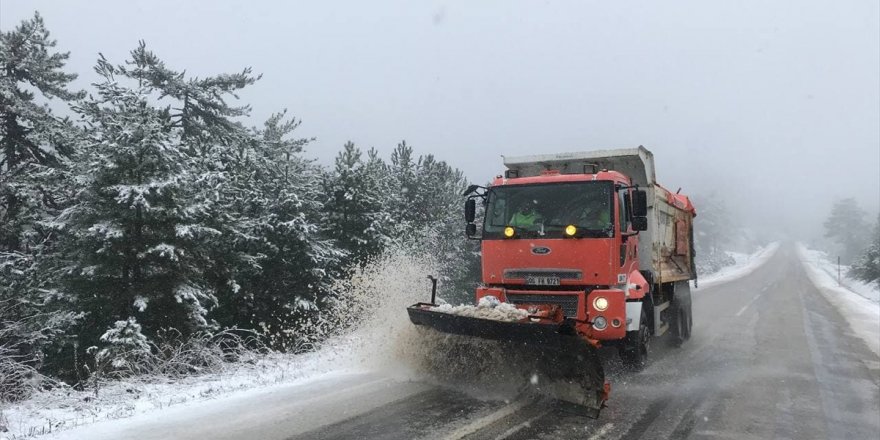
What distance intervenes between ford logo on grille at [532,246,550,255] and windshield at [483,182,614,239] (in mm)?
169

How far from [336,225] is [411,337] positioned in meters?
8.64

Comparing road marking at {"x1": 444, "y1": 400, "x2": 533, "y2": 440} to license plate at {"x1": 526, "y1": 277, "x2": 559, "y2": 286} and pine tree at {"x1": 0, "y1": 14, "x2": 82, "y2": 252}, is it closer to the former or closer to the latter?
license plate at {"x1": 526, "y1": 277, "x2": 559, "y2": 286}

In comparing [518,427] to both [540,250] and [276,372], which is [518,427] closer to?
[540,250]

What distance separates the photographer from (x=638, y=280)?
25.2ft

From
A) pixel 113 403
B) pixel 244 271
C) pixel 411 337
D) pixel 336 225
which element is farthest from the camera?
pixel 336 225

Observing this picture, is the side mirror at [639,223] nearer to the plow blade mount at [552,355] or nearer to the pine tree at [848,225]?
the plow blade mount at [552,355]

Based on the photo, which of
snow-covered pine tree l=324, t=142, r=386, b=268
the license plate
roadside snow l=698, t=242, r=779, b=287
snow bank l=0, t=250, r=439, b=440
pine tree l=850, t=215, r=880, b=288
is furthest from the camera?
roadside snow l=698, t=242, r=779, b=287

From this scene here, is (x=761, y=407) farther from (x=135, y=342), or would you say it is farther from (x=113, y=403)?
(x=135, y=342)

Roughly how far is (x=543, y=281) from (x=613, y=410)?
1913mm

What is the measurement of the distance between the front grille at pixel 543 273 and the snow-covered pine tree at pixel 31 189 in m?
8.46

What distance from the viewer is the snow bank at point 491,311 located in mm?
6209

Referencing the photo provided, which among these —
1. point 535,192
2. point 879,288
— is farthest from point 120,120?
point 879,288

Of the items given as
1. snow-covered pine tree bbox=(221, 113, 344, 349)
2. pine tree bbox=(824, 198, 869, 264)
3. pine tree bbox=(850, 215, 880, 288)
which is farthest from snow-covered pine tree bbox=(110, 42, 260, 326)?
pine tree bbox=(824, 198, 869, 264)

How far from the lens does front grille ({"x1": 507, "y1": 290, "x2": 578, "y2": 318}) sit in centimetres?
706
